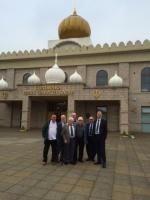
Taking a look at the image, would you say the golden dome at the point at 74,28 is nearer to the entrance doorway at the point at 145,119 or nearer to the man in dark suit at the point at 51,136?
the entrance doorway at the point at 145,119

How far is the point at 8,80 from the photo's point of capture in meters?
28.0

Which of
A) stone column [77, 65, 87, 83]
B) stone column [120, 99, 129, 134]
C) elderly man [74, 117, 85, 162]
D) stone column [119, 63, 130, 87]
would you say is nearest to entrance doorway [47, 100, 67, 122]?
stone column [77, 65, 87, 83]

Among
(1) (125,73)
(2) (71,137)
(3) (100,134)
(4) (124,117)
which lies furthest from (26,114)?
(3) (100,134)

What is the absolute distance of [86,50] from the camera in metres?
24.9

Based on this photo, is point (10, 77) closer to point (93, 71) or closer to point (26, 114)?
point (26, 114)

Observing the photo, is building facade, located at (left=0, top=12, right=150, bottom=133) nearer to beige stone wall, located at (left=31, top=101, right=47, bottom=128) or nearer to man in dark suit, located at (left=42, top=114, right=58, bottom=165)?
beige stone wall, located at (left=31, top=101, right=47, bottom=128)

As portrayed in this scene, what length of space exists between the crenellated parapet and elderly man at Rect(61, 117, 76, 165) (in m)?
16.8

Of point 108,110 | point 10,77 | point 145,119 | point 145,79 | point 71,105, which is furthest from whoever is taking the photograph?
point 10,77

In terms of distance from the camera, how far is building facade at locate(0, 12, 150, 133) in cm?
2109

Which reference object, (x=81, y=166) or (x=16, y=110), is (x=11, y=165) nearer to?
(x=81, y=166)

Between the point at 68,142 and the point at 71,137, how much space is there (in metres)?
0.25

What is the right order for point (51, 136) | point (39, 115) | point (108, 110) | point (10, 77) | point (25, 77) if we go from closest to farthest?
point (51, 136) < point (108, 110) < point (39, 115) < point (25, 77) < point (10, 77)

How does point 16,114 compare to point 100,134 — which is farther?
point 16,114

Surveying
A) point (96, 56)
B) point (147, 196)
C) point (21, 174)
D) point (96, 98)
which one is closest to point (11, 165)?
point (21, 174)
